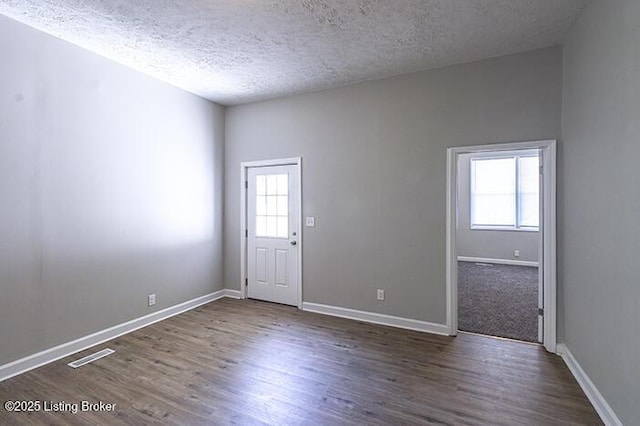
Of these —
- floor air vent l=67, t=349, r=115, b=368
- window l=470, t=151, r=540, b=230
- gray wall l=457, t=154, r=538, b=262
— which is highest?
window l=470, t=151, r=540, b=230

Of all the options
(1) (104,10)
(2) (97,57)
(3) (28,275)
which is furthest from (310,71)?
(3) (28,275)

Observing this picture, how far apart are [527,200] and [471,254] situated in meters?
1.77

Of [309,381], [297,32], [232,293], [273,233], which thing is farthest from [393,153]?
[232,293]

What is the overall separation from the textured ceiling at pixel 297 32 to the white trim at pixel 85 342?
296 cm

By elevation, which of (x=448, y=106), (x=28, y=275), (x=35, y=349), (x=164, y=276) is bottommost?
(x=35, y=349)

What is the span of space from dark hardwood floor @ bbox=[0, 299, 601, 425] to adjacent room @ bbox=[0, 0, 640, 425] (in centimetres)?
2

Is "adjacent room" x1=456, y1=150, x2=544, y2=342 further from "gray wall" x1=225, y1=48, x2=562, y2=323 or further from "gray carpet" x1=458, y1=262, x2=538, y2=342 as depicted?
"gray wall" x1=225, y1=48, x2=562, y2=323

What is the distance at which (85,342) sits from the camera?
10.2 feet

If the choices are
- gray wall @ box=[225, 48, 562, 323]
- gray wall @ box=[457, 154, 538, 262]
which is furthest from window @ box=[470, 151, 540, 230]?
gray wall @ box=[225, 48, 562, 323]

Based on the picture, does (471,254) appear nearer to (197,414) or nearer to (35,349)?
(197,414)

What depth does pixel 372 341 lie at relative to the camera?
328 cm

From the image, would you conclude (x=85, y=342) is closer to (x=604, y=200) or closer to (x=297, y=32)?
(x=297, y=32)

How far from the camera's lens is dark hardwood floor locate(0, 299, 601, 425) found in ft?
6.90

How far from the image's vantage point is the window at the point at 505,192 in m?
6.98
